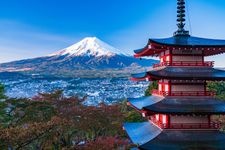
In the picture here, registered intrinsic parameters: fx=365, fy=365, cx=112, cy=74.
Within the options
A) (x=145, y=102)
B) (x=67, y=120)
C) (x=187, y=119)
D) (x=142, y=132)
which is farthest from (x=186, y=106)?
(x=67, y=120)

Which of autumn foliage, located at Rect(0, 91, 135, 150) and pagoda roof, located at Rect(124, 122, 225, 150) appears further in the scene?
autumn foliage, located at Rect(0, 91, 135, 150)

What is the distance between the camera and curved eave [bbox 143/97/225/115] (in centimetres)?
1576

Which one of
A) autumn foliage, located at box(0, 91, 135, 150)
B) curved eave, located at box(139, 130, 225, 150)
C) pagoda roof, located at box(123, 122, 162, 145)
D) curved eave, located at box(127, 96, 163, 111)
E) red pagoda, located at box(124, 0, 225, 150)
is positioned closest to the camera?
curved eave, located at box(139, 130, 225, 150)

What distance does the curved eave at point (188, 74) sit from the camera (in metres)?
16.2

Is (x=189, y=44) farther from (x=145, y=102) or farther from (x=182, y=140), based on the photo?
(x=182, y=140)

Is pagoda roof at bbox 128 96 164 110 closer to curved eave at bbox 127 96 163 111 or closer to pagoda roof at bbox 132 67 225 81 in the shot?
curved eave at bbox 127 96 163 111

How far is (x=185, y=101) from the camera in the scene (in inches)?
651

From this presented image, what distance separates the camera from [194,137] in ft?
52.2

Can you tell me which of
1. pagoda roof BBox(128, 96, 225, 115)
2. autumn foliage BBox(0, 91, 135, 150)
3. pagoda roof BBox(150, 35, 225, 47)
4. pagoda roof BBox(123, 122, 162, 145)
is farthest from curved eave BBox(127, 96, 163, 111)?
autumn foliage BBox(0, 91, 135, 150)

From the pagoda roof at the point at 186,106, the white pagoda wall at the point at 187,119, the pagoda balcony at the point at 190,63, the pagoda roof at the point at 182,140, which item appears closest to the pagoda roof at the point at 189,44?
the pagoda balcony at the point at 190,63

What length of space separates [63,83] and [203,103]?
145427 mm

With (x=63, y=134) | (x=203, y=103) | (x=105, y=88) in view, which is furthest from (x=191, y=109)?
(x=105, y=88)

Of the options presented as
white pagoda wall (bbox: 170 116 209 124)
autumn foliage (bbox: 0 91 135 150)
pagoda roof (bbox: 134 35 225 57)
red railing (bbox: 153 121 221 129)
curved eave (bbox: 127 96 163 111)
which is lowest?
autumn foliage (bbox: 0 91 135 150)

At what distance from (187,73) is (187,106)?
151cm
